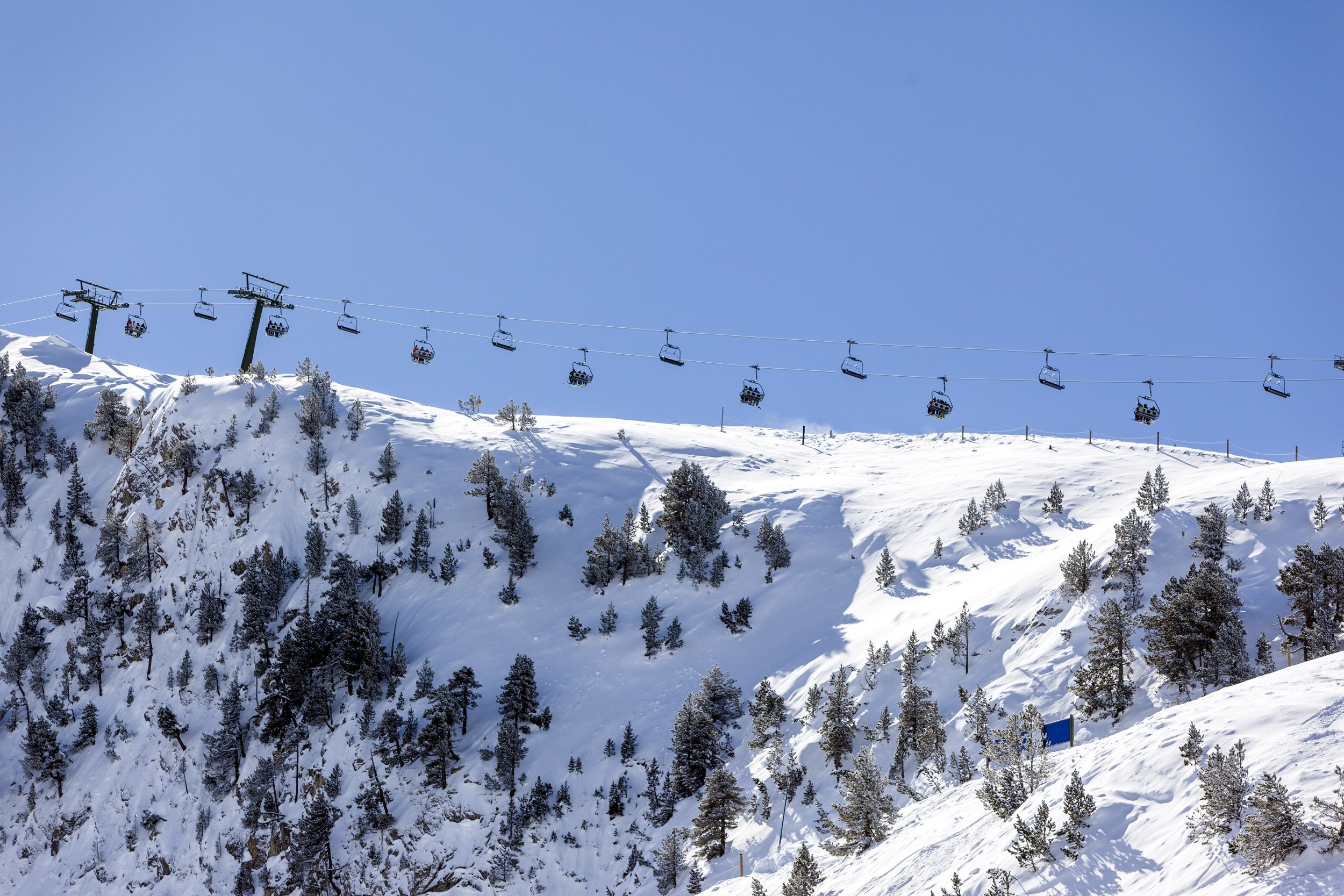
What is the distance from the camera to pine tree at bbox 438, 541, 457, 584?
169 feet

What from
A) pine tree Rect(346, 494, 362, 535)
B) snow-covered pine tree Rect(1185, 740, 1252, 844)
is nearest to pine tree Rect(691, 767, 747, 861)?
snow-covered pine tree Rect(1185, 740, 1252, 844)

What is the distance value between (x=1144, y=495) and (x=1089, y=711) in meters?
17.8

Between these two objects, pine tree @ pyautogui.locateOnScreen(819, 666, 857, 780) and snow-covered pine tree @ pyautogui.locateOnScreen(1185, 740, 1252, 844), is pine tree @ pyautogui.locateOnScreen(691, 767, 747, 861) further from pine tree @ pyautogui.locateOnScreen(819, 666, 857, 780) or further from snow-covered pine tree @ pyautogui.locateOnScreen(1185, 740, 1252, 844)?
snow-covered pine tree @ pyautogui.locateOnScreen(1185, 740, 1252, 844)

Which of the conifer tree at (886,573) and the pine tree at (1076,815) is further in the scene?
the conifer tree at (886,573)

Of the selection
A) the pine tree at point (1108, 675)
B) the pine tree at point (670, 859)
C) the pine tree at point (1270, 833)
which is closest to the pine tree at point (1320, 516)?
the pine tree at point (1108, 675)

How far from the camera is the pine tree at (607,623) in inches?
1909

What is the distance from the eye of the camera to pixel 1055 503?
5100 cm

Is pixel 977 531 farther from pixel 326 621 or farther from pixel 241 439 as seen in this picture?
pixel 241 439

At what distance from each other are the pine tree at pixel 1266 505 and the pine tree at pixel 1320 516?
155 centimetres

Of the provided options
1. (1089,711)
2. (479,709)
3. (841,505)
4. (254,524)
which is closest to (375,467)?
(254,524)

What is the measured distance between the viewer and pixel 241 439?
60.4m

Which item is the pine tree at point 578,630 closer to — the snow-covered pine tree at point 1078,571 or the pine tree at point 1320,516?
the snow-covered pine tree at point 1078,571

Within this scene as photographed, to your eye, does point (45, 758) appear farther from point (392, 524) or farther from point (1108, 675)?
point (1108, 675)

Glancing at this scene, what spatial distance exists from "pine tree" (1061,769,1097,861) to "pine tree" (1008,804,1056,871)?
0.37 meters
